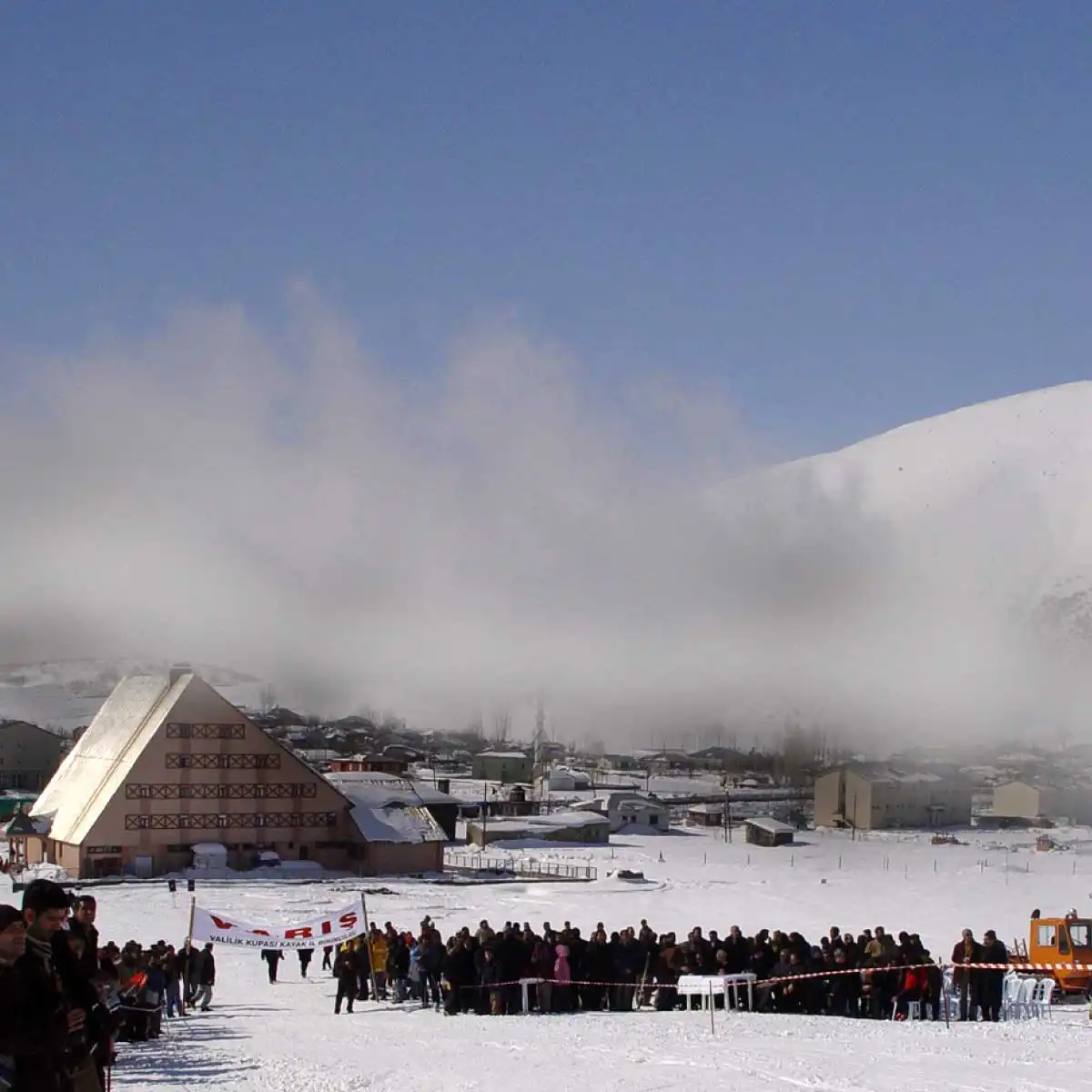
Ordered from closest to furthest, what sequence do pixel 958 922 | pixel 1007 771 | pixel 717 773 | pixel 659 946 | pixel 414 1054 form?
1. pixel 414 1054
2. pixel 659 946
3. pixel 958 922
4. pixel 1007 771
5. pixel 717 773

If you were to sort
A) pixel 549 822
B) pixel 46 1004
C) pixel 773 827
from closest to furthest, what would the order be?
pixel 46 1004 → pixel 773 827 → pixel 549 822

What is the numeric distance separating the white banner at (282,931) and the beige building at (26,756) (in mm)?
110694

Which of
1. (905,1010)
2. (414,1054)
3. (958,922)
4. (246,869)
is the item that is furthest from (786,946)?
(246,869)

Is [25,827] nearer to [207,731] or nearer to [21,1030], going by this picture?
[207,731]

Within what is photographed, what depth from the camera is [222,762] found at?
66625 mm

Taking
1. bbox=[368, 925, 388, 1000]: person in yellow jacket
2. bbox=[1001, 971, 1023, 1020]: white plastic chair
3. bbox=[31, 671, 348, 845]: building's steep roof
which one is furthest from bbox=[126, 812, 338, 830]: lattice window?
bbox=[1001, 971, 1023, 1020]: white plastic chair

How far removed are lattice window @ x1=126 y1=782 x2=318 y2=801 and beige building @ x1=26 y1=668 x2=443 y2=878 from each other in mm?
40

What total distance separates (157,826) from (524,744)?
129925mm

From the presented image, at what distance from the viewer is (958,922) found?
41562 mm

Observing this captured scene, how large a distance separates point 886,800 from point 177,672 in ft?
187

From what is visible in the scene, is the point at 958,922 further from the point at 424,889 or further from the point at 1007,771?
the point at 1007,771

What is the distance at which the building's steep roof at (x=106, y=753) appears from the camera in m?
64.8

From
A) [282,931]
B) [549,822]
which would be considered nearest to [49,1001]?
[282,931]

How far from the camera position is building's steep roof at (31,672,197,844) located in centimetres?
6475
